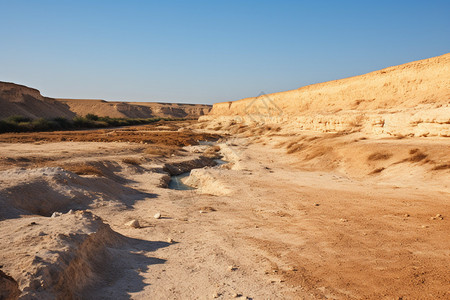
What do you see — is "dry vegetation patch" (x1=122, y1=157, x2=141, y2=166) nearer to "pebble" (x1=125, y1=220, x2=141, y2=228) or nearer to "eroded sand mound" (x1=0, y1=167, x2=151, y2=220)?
"eroded sand mound" (x1=0, y1=167, x2=151, y2=220)

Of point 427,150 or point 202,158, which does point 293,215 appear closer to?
point 427,150

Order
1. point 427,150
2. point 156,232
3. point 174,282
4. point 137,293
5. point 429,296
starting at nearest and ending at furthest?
point 429,296 < point 137,293 < point 174,282 < point 156,232 < point 427,150

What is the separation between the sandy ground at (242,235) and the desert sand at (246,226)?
3 cm

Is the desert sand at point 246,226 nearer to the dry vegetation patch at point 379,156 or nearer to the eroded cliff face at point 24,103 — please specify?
the dry vegetation patch at point 379,156

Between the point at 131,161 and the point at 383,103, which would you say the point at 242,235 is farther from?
the point at 383,103

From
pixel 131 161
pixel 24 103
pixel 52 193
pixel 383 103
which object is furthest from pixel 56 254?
pixel 24 103

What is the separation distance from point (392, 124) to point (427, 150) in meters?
5.54

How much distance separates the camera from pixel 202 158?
79.5ft

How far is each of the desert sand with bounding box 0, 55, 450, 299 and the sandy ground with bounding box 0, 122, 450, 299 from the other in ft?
0.10

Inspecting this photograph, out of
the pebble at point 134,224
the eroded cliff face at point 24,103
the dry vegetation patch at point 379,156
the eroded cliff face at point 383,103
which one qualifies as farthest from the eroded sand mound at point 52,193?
the eroded cliff face at point 24,103

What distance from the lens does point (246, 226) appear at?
27.6 feet

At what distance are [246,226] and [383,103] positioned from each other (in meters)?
23.9

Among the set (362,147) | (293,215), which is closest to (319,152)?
(362,147)

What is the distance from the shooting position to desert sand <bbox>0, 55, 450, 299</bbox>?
15.4 ft
